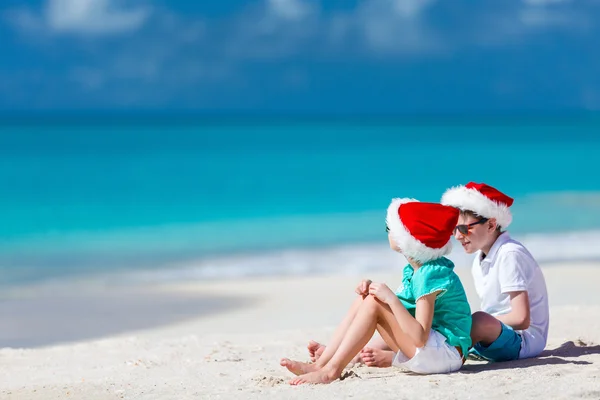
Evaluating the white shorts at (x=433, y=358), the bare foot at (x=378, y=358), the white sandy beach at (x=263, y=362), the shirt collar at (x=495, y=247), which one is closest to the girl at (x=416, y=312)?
the white shorts at (x=433, y=358)

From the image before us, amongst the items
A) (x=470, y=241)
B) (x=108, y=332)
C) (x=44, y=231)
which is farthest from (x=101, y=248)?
(x=470, y=241)

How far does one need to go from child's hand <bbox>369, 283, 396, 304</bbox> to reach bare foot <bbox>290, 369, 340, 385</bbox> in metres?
0.48

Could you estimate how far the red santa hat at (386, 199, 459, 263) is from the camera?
184 inches

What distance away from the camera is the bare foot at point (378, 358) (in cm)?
520

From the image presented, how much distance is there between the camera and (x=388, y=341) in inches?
191

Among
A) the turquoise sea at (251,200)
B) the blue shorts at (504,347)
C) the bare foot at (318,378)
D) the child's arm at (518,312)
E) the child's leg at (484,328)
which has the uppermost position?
the turquoise sea at (251,200)

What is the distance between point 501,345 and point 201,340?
2646 mm

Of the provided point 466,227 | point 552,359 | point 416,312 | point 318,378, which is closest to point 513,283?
point 466,227

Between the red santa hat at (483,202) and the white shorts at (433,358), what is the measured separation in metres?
0.76

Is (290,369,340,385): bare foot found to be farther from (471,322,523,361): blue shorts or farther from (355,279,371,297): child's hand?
(471,322,523,361): blue shorts

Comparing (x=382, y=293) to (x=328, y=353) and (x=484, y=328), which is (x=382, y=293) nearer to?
(x=328, y=353)

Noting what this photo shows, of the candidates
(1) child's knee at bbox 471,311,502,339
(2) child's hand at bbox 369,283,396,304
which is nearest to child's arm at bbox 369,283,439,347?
(2) child's hand at bbox 369,283,396,304

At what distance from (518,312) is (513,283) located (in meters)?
0.18

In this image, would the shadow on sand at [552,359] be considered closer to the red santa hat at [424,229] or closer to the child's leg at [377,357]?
the child's leg at [377,357]
